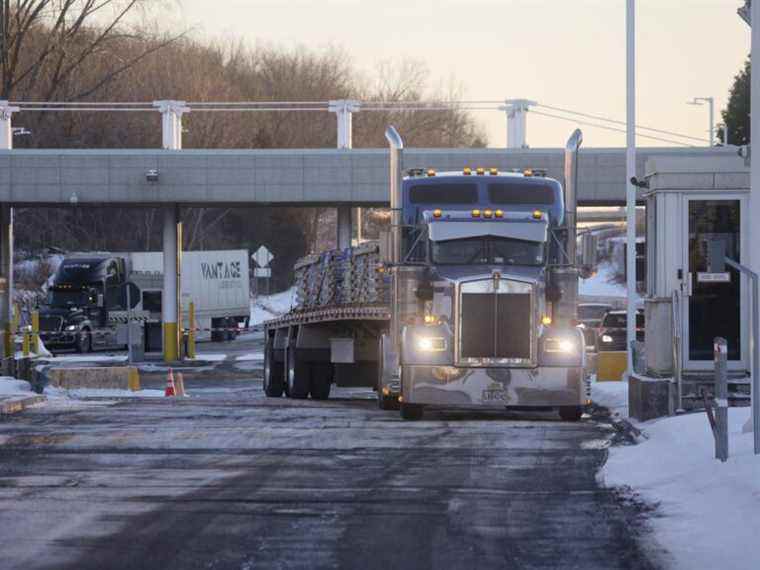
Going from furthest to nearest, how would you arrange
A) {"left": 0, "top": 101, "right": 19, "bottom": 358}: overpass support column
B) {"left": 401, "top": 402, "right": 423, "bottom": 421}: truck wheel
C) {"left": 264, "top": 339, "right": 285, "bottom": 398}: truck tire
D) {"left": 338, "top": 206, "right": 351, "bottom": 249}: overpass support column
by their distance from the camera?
{"left": 338, "top": 206, "right": 351, "bottom": 249}: overpass support column, {"left": 0, "top": 101, "right": 19, "bottom": 358}: overpass support column, {"left": 264, "top": 339, "right": 285, "bottom": 398}: truck tire, {"left": 401, "top": 402, "right": 423, "bottom": 421}: truck wheel

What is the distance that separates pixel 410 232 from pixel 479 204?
3.60ft

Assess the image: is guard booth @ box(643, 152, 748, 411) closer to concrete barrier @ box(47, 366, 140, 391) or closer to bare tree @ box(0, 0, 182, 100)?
concrete barrier @ box(47, 366, 140, 391)

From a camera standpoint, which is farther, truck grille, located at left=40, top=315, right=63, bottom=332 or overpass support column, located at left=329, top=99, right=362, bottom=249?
truck grille, located at left=40, top=315, right=63, bottom=332

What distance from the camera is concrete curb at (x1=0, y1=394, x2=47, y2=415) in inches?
959

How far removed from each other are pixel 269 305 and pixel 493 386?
223ft

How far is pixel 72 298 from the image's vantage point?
6325 centimetres

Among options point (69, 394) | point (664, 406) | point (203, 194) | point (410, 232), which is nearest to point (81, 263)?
point (203, 194)

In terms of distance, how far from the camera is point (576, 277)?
23.5 m

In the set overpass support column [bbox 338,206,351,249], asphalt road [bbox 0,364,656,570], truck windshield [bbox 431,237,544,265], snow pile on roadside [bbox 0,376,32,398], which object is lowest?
snow pile on roadside [bbox 0,376,32,398]

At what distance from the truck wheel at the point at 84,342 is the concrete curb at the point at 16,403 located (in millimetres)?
35208

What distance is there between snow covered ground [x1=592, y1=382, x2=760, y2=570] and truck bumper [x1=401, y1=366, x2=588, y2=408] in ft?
9.91

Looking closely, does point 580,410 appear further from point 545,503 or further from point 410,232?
point 545,503

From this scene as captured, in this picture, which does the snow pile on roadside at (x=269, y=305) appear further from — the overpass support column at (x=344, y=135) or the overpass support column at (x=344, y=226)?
the overpass support column at (x=344, y=135)

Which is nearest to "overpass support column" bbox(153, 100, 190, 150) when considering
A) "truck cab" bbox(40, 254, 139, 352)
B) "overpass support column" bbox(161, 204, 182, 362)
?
"overpass support column" bbox(161, 204, 182, 362)
